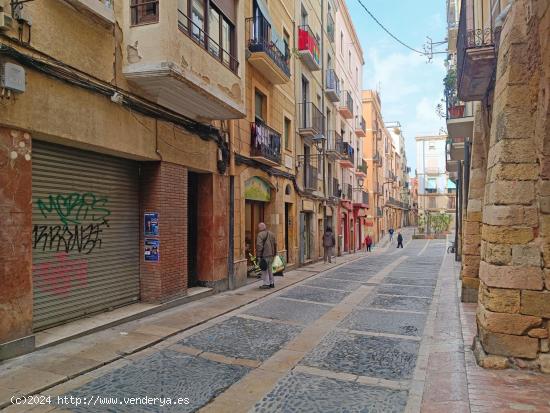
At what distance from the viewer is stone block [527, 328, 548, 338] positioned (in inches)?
194

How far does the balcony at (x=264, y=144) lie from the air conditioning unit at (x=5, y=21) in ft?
25.7

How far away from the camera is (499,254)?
5160mm

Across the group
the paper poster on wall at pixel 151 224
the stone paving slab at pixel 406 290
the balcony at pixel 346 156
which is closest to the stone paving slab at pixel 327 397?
the paper poster on wall at pixel 151 224

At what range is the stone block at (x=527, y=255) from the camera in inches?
197

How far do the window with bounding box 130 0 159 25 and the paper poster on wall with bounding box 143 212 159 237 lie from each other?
339 centimetres

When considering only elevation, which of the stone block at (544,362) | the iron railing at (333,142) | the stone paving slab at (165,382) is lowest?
the stone paving slab at (165,382)

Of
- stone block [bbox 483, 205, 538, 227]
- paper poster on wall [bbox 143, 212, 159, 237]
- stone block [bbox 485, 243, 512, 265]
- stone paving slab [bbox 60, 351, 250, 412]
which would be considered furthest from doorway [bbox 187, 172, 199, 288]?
stone block [bbox 483, 205, 538, 227]

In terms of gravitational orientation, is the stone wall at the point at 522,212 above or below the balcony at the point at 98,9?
below

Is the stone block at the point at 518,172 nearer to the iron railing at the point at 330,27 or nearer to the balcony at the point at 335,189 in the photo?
the balcony at the point at 335,189

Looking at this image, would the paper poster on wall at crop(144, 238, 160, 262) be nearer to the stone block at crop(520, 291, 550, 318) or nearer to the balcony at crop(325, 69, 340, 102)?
the stone block at crop(520, 291, 550, 318)

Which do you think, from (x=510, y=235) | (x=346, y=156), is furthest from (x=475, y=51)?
(x=346, y=156)

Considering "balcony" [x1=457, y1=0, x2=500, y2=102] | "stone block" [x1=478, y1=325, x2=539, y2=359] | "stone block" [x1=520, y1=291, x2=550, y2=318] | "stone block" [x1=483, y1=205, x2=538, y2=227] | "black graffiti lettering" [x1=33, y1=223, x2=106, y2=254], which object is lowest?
"stone block" [x1=478, y1=325, x2=539, y2=359]

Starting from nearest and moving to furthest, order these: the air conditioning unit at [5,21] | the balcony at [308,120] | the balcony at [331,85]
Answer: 1. the air conditioning unit at [5,21]
2. the balcony at [308,120]
3. the balcony at [331,85]

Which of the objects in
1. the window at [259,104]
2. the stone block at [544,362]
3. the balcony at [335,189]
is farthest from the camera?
the balcony at [335,189]
